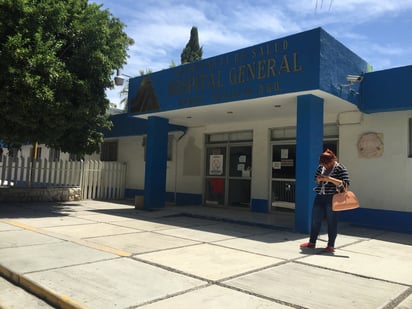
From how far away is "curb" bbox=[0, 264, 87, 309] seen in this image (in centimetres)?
405

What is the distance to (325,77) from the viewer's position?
852cm

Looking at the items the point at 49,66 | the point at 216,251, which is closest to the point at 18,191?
the point at 49,66

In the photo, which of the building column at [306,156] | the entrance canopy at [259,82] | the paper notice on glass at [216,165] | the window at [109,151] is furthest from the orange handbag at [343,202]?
the window at [109,151]

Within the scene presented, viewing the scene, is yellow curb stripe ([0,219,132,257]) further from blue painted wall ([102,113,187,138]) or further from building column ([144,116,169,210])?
blue painted wall ([102,113,187,138])

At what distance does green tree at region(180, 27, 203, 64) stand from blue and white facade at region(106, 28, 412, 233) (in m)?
25.2

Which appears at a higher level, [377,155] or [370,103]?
[370,103]

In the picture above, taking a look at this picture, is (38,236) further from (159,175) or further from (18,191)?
(18,191)

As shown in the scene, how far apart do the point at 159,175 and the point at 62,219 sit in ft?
11.8

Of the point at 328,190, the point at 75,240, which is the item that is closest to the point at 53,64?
the point at 75,240

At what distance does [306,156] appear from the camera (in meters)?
8.77

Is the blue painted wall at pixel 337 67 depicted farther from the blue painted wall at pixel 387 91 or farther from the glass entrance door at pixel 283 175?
the glass entrance door at pixel 283 175

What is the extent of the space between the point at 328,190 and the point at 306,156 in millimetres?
1889

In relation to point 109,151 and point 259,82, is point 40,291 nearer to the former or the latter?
point 259,82

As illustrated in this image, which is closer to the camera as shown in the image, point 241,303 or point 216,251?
point 241,303
